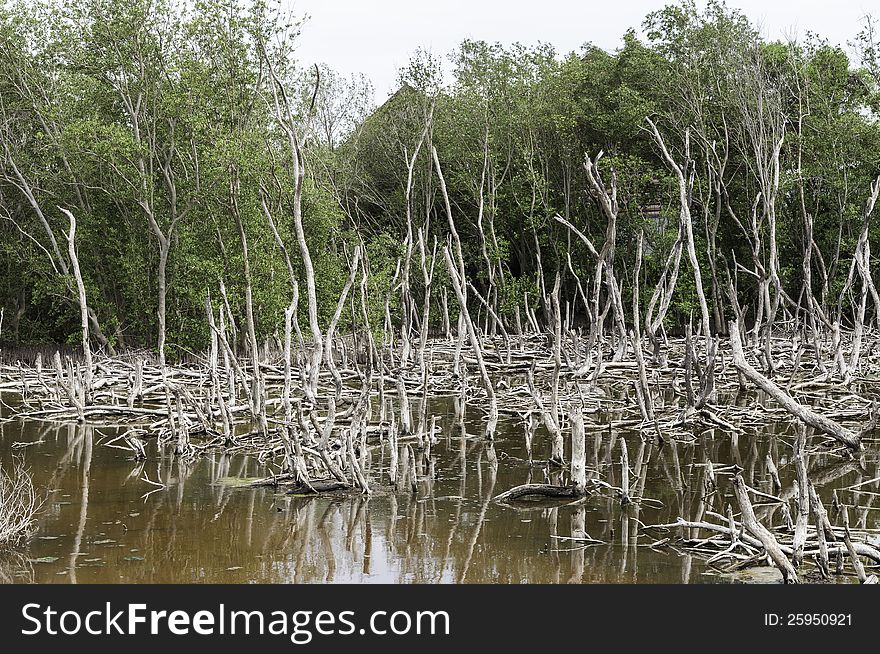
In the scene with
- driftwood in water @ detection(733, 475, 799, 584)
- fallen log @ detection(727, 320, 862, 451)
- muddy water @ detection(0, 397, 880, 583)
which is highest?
fallen log @ detection(727, 320, 862, 451)

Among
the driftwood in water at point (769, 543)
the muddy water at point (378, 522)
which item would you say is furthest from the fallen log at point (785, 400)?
the driftwood in water at point (769, 543)

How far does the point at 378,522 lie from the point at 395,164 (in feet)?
81.8

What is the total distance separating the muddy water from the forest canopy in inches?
288

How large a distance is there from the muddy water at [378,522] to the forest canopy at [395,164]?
Result: 7.32 metres

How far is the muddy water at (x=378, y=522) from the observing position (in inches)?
292

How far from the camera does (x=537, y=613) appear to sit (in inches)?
226

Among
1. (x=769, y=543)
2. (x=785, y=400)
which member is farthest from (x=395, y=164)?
(x=769, y=543)

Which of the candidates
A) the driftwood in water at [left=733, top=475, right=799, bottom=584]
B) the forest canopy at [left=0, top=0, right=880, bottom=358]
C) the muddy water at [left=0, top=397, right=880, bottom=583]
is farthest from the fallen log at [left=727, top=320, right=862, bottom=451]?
the forest canopy at [left=0, top=0, right=880, bottom=358]

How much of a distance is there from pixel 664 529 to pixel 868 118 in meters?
22.4

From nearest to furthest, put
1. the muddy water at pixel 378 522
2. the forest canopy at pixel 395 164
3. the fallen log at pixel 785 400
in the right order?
the muddy water at pixel 378 522 < the fallen log at pixel 785 400 < the forest canopy at pixel 395 164

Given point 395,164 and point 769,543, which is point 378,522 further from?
point 395,164

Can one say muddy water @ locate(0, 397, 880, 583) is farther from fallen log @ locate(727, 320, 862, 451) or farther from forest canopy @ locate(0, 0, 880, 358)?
forest canopy @ locate(0, 0, 880, 358)

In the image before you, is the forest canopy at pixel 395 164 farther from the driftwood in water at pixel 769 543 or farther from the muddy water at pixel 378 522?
the driftwood in water at pixel 769 543

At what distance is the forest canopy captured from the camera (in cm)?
2239
